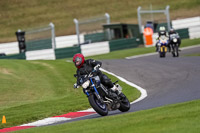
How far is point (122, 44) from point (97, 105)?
2338 centimetres

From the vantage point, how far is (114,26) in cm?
3600

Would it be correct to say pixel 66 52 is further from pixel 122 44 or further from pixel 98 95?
pixel 98 95

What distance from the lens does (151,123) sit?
7.83 m

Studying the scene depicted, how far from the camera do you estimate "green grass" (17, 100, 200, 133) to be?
284 inches

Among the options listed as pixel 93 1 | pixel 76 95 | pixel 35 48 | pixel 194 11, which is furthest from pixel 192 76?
pixel 93 1

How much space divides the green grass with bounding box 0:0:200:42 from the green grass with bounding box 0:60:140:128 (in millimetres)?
30224

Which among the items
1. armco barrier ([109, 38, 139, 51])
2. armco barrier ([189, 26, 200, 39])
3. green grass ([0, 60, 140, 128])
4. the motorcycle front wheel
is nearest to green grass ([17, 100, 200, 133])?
the motorcycle front wheel

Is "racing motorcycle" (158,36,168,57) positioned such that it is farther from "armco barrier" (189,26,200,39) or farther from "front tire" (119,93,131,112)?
"front tire" (119,93,131,112)

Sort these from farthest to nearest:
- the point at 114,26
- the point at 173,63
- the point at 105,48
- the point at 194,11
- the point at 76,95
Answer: the point at 194,11 → the point at 114,26 → the point at 105,48 → the point at 173,63 → the point at 76,95

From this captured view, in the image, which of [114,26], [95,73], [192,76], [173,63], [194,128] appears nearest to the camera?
[194,128]

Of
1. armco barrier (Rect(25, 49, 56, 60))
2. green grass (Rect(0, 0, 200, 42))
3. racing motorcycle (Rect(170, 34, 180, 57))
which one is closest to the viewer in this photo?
racing motorcycle (Rect(170, 34, 180, 57))

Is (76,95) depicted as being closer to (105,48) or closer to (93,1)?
(105,48)

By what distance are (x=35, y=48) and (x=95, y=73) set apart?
77.2ft

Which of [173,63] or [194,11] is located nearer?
[173,63]
